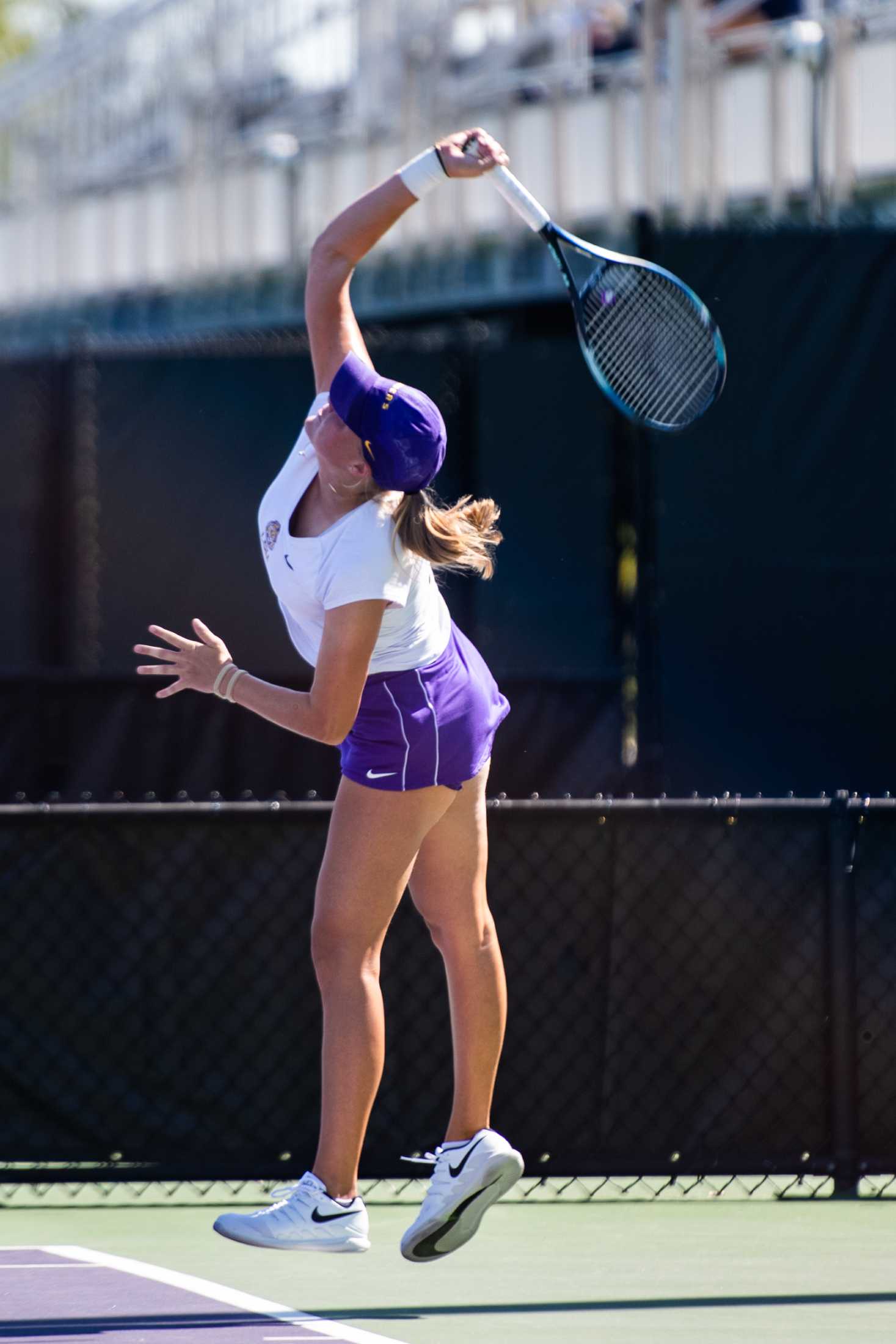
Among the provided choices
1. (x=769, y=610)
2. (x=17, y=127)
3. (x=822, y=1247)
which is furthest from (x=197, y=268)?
(x=822, y=1247)

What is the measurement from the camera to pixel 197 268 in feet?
47.1

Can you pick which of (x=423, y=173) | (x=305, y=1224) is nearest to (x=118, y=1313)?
(x=305, y=1224)

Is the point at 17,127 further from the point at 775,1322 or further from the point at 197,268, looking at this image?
the point at 775,1322

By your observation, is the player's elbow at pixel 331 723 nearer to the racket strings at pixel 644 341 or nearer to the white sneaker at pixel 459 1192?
the white sneaker at pixel 459 1192

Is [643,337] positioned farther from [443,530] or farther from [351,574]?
[351,574]

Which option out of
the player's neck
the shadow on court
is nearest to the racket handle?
the player's neck

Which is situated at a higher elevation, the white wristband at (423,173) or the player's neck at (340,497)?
the white wristband at (423,173)

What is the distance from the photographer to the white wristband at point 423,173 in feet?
15.0

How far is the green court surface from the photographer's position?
166 inches

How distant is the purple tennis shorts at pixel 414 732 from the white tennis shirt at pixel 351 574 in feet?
0.13

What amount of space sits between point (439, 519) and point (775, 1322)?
1.74m

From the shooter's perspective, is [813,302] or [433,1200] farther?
[813,302]

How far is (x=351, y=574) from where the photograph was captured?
4086mm

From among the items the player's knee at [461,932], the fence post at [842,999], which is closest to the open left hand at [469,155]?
the player's knee at [461,932]
